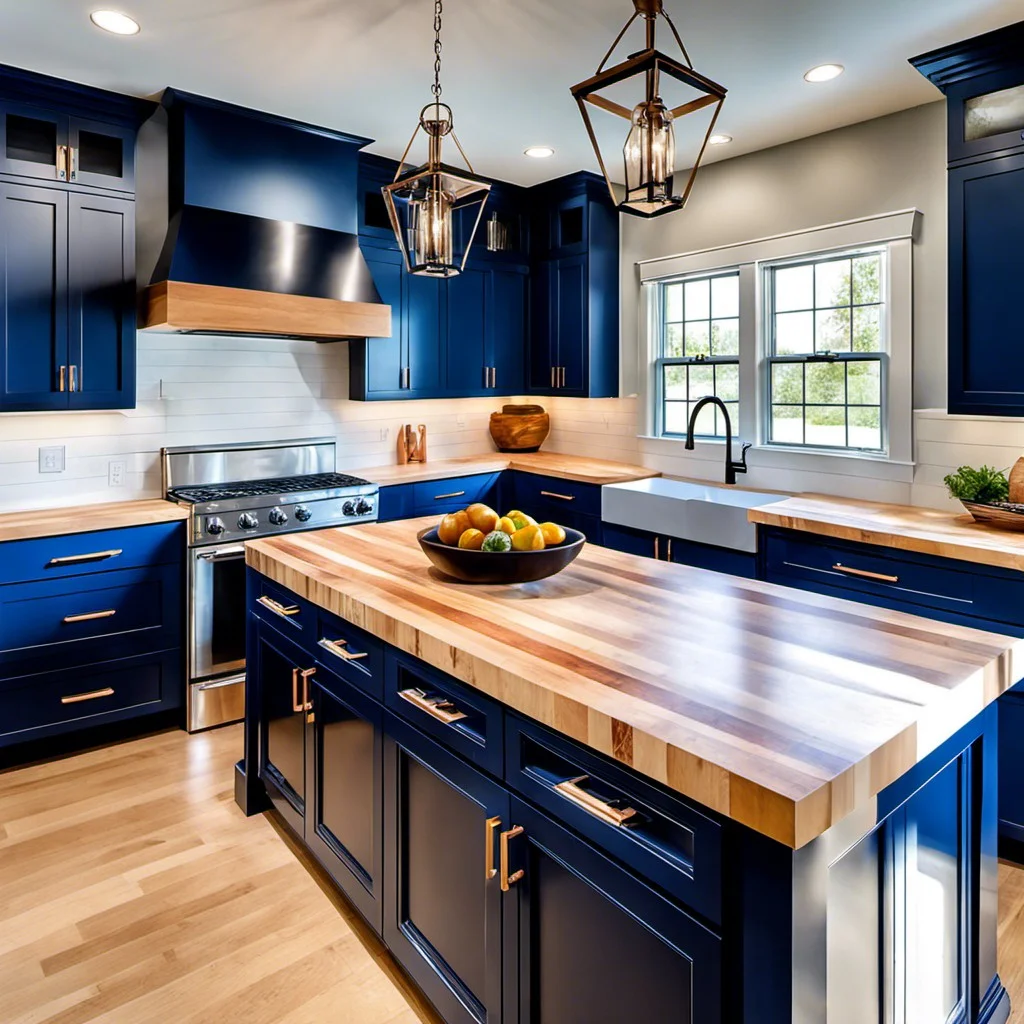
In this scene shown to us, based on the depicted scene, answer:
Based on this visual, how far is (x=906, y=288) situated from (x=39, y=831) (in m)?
4.13

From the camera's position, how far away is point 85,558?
327cm

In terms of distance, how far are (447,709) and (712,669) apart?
1.87 feet

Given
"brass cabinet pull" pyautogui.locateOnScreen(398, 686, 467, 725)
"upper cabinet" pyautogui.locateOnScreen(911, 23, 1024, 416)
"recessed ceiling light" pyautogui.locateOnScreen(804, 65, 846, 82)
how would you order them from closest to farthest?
"brass cabinet pull" pyautogui.locateOnScreen(398, 686, 467, 725) < "upper cabinet" pyautogui.locateOnScreen(911, 23, 1024, 416) < "recessed ceiling light" pyautogui.locateOnScreen(804, 65, 846, 82)

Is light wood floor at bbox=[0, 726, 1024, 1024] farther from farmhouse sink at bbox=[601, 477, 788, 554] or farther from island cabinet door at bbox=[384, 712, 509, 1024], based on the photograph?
farmhouse sink at bbox=[601, 477, 788, 554]

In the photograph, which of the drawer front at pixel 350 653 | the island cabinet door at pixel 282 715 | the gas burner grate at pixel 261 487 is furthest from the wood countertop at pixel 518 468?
the drawer front at pixel 350 653

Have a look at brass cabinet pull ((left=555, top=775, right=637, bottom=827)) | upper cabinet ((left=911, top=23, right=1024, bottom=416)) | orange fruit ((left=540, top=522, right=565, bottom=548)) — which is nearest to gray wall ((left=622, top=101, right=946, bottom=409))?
upper cabinet ((left=911, top=23, right=1024, bottom=416))

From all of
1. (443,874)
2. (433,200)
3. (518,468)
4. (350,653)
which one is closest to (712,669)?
(443,874)

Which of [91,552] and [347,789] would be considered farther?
[91,552]

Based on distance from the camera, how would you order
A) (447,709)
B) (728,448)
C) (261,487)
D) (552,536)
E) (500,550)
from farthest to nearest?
(728,448) < (261,487) < (552,536) < (500,550) < (447,709)

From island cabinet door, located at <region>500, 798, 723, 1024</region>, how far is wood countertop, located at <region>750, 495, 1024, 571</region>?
1952 millimetres

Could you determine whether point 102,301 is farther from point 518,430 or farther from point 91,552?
point 518,430

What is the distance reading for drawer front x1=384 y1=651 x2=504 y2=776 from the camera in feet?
5.02

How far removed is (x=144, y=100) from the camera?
3.51m

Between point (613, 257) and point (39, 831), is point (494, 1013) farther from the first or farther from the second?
point (613, 257)
